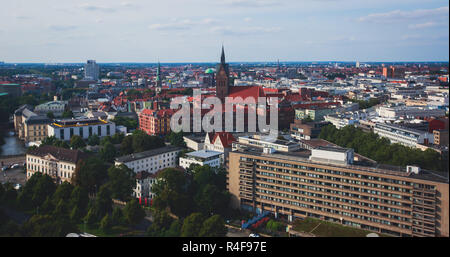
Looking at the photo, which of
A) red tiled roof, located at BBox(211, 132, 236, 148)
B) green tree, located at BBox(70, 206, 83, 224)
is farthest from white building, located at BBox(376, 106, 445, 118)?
green tree, located at BBox(70, 206, 83, 224)

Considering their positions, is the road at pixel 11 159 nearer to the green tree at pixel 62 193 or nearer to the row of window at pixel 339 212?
the green tree at pixel 62 193

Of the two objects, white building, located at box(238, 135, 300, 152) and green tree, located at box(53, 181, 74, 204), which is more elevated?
white building, located at box(238, 135, 300, 152)

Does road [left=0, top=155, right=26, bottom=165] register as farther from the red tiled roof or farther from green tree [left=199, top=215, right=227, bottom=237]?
green tree [left=199, top=215, right=227, bottom=237]

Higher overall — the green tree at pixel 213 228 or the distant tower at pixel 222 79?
the distant tower at pixel 222 79

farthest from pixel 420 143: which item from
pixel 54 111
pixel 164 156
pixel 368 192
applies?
pixel 54 111

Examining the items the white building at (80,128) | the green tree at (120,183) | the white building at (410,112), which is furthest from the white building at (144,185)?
the white building at (410,112)

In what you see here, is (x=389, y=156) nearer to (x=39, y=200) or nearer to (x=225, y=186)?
(x=225, y=186)
